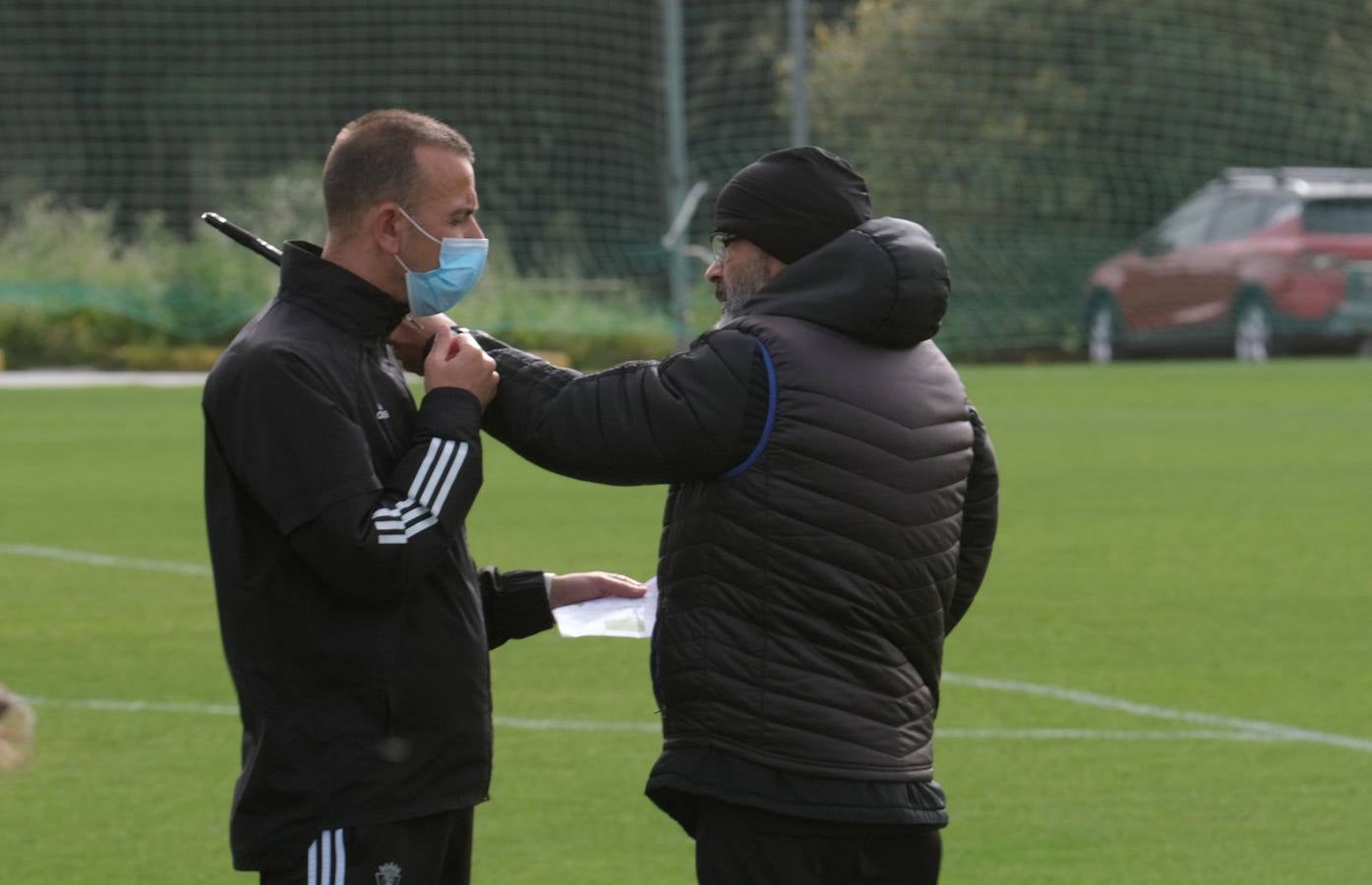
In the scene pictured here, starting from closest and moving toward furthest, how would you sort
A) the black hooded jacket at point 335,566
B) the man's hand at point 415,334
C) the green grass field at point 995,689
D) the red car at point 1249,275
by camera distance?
the black hooded jacket at point 335,566
the man's hand at point 415,334
the green grass field at point 995,689
the red car at point 1249,275

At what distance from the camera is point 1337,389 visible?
23969 millimetres

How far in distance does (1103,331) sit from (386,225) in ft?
87.1

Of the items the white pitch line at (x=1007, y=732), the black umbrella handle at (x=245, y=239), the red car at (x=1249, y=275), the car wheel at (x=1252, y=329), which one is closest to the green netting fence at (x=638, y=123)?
the red car at (x=1249, y=275)

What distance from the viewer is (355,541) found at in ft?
12.4

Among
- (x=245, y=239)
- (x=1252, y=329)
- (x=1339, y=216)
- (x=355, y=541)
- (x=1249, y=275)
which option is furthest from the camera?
(x=1252, y=329)

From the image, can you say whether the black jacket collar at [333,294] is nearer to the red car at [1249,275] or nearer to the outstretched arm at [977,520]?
the outstretched arm at [977,520]

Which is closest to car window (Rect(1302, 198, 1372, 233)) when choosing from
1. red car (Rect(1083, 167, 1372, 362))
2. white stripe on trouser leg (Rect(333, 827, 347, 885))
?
red car (Rect(1083, 167, 1372, 362))

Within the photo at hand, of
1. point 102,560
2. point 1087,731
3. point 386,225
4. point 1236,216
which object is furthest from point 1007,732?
point 1236,216

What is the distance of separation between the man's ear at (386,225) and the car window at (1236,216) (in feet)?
82.9

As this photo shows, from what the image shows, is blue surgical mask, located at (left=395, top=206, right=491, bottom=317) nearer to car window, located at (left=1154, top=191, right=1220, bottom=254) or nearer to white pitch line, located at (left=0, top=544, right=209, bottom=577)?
white pitch line, located at (left=0, top=544, right=209, bottom=577)

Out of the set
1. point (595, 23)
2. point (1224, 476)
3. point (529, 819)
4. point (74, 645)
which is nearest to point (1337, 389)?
point (1224, 476)

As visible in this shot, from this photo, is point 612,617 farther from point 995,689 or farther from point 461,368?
point 995,689

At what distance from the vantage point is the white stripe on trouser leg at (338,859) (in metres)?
3.91

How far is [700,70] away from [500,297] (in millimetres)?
10190
